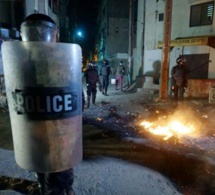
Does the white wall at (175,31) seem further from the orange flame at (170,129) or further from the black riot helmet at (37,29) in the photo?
the black riot helmet at (37,29)

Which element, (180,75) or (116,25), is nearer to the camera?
(180,75)

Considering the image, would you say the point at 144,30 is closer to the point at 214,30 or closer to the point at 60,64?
the point at 214,30

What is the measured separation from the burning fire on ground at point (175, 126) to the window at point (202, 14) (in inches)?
362

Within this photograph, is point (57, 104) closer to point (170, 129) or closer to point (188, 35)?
point (170, 129)

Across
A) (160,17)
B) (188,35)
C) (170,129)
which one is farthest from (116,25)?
(170,129)

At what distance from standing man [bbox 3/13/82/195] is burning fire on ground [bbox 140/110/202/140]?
4707mm

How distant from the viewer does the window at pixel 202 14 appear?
48.6ft

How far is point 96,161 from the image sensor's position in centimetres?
→ 407

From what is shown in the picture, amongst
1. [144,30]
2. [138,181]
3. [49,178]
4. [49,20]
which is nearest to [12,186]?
[49,178]

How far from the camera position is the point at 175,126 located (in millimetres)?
7184

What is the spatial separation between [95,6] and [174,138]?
38.7 metres

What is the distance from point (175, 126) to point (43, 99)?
6247 mm

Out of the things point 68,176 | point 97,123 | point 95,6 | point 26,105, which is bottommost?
point 97,123

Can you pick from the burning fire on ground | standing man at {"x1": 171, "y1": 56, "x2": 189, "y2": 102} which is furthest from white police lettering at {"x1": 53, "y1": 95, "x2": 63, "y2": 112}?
standing man at {"x1": 171, "y1": 56, "x2": 189, "y2": 102}
